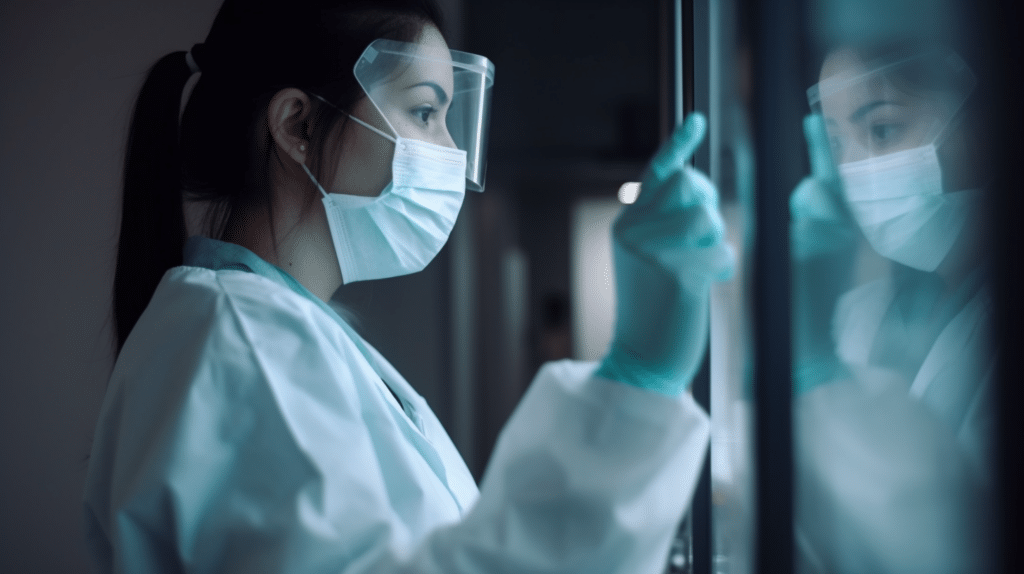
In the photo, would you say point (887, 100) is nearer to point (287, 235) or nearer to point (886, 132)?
point (886, 132)

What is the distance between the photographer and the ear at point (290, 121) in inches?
29.0

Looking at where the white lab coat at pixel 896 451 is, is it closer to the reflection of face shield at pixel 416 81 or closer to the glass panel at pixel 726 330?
the glass panel at pixel 726 330

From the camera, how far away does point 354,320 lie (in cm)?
164

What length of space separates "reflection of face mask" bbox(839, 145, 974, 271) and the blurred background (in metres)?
0.02

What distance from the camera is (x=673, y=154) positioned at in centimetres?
49

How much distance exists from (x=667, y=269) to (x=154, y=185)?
27.9 inches

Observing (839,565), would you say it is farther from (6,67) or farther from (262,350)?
(6,67)

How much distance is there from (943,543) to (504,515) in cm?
30

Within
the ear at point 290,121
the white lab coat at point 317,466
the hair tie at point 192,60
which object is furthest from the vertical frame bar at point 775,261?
the hair tie at point 192,60

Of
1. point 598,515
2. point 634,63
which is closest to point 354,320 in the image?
point 598,515

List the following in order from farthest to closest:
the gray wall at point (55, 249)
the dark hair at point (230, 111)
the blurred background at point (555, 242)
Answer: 1. the gray wall at point (55, 249)
2. the dark hair at point (230, 111)
3. the blurred background at point (555, 242)

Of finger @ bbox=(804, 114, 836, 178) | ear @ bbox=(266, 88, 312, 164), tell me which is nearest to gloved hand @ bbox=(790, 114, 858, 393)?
finger @ bbox=(804, 114, 836, 178)

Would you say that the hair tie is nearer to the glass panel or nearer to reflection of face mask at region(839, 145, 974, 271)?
the glass panel

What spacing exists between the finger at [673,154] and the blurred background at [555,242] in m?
0.04
